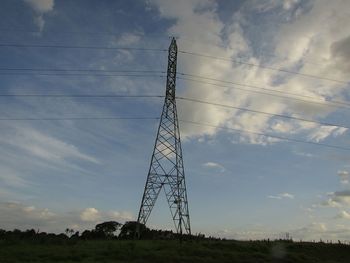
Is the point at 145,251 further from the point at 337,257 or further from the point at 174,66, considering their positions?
the point at 337,257

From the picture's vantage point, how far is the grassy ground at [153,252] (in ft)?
115

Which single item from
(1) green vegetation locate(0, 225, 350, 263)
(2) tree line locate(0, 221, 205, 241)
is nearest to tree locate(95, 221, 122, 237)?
(2) tree line locate(0, 221, 205, 241)

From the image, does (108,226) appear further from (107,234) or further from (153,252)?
(153,252)

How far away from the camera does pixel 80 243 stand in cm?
4194

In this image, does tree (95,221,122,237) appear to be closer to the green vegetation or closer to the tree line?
the tree line

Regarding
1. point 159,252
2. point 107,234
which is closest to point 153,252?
point 159,252

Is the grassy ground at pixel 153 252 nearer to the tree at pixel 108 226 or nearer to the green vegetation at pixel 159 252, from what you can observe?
the green vegetation at pixel 159 252

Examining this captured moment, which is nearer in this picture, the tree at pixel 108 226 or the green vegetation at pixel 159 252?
the green vegetation at pixel 159 252

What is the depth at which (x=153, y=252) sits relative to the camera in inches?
1449

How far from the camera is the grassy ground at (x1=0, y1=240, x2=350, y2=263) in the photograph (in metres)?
35.0

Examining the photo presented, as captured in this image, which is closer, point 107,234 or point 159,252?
point 159,252

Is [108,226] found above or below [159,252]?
above

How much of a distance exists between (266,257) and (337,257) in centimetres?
1019

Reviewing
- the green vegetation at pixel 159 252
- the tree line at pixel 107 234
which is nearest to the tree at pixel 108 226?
the tree line at pixel 107 234
